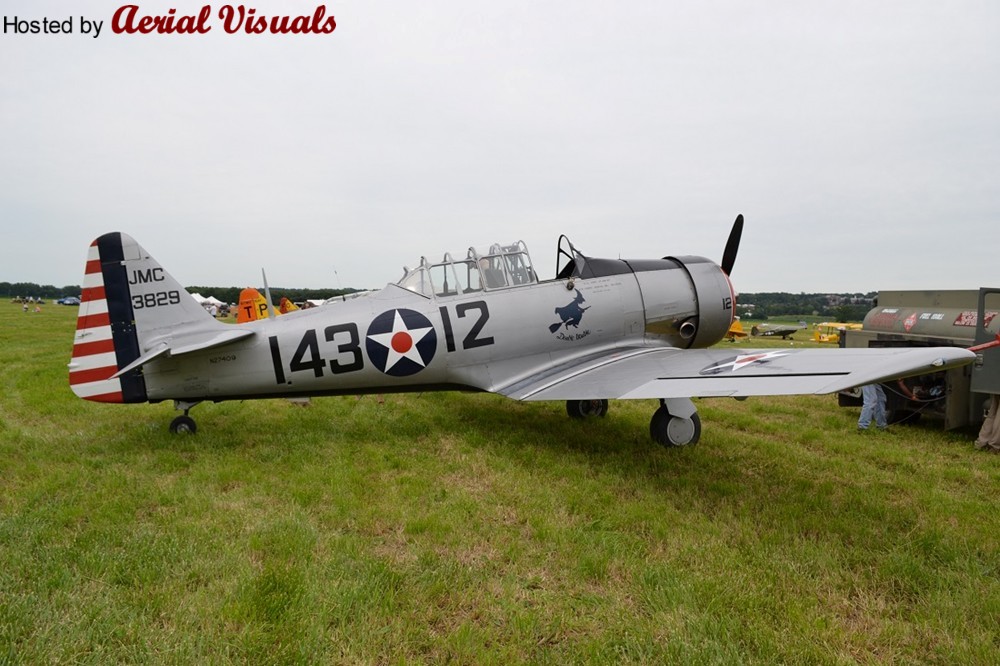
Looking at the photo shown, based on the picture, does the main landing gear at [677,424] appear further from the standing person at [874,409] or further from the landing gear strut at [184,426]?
the landing gear strut at [184,426]

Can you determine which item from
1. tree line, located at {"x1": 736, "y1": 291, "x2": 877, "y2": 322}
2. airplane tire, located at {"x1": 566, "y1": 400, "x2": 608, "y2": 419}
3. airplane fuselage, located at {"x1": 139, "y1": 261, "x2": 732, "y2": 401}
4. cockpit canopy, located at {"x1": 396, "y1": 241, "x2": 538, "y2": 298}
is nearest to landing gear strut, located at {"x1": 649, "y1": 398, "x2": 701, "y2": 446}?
airplane fuselage, located at {"x1": 139, "y1": 261, "x2": 732, "y2": 401}

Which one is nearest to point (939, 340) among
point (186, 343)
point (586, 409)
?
point (586, 409)

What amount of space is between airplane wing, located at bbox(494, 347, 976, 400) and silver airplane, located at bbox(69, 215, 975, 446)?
29 mm

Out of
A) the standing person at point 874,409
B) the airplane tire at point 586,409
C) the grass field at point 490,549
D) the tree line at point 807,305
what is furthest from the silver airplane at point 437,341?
the tree line at point 807,305

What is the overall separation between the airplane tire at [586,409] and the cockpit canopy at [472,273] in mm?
1975

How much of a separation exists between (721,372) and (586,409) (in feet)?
9.30

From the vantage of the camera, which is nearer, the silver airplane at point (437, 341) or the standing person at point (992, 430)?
the silver airplane at point (437, 341)

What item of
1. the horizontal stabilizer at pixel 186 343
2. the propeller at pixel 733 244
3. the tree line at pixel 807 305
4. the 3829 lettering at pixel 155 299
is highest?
the propeller at pixel 733 244

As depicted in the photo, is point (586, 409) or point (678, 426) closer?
point (678, 426)

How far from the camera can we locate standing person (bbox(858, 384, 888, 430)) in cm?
678

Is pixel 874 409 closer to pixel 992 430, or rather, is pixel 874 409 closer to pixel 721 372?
pixel 992 430

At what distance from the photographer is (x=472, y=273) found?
6.46 metres

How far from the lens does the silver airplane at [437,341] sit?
17.7ft

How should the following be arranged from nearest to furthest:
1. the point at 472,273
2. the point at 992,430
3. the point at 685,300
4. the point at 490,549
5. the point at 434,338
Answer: the point at 490,549, the point at 992,430, the point at 434,338, the point at 472,273, the point at 685,300
